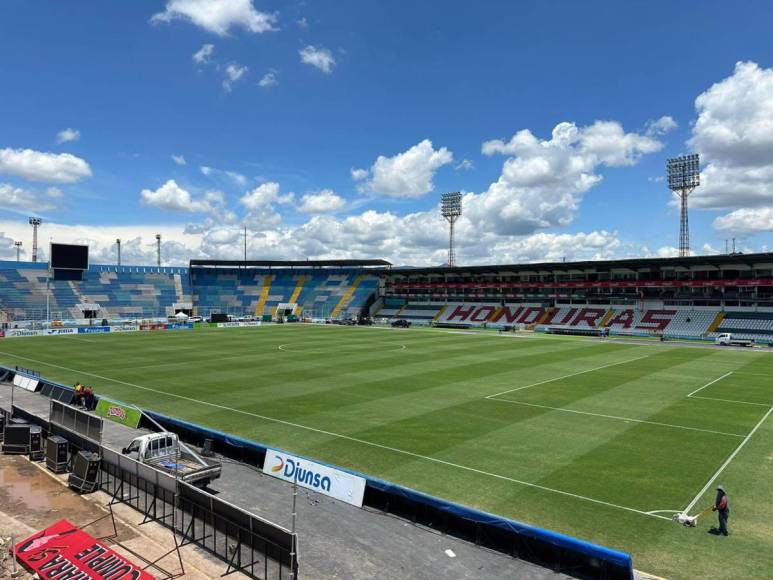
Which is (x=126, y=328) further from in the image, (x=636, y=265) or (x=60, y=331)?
(x=636, y=265)

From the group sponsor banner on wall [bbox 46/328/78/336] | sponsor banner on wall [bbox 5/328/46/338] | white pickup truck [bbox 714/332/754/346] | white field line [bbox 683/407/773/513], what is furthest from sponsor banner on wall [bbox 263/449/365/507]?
sponsor banner on wall [bbox 46/328/78/336]

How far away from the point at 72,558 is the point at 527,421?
1974 centimetres

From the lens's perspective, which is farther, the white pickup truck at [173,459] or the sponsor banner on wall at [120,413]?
the sponsor banner on wall at [120,413]

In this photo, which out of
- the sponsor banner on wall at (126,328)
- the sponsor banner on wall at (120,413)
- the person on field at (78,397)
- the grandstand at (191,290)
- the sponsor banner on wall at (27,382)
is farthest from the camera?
the grandstand at (191,290)

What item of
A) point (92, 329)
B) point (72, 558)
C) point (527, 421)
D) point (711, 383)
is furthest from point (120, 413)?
point (92, 329)

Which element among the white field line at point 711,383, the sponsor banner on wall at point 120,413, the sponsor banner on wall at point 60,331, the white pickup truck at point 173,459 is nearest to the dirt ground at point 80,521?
the white pickup truck at point 173,459

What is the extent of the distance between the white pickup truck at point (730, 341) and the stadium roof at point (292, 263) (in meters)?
66.3

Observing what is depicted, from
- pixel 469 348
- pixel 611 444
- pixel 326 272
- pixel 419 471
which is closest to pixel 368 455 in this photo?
pixel 419 471

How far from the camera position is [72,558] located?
11867 mm

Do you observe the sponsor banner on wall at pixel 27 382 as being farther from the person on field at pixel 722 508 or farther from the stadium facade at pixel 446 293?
the stadium facade at pixel 446 293

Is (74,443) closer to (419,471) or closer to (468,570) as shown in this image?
(419,471)

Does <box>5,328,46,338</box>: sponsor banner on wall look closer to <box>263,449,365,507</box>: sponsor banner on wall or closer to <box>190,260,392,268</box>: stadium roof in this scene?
<box>190,260,392,268</box>: stadium roof

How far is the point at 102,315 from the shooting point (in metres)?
95.4

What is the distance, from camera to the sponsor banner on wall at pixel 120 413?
21.1 metres
